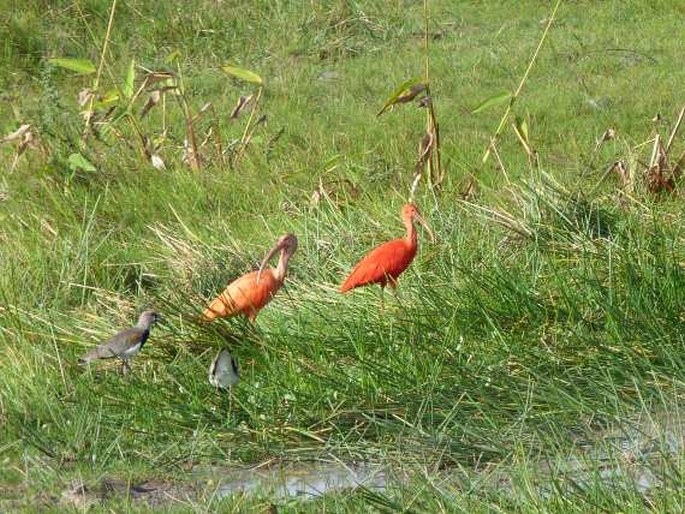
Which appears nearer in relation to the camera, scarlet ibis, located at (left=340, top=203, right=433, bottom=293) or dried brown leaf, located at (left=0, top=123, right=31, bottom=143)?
scarlet ibis, located at (left=340, top=203, right=433, bottom=293)

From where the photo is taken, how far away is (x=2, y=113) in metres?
11.4

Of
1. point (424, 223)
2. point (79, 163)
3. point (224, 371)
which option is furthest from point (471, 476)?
point (79, 163)

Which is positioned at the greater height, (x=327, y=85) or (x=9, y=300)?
(x=9, y=300)

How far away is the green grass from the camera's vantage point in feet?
16.9

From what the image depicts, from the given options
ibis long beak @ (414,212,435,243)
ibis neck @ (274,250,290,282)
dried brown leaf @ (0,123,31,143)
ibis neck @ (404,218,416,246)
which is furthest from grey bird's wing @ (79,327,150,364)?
dried brown leaf @ (0,123,31,143)

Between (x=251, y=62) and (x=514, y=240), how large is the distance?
18.0 feet

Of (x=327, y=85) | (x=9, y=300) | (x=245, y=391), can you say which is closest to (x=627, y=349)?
(x=245, y=391)

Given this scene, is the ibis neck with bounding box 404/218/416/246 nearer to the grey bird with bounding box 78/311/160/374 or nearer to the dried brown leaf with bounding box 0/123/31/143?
the grey bird with bounding box 78/311/160/374

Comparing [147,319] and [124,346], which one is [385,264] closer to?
[147,319]

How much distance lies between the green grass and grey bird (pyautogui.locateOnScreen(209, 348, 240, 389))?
0.33ft

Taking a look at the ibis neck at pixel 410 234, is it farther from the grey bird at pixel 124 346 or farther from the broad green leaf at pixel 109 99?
the broad green leaf at pixel 109 99

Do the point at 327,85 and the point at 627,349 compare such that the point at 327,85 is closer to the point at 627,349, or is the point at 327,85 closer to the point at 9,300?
the point at 9,300

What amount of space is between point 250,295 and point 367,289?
65 cm

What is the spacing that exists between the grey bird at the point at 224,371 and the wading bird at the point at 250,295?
60 centimetres
